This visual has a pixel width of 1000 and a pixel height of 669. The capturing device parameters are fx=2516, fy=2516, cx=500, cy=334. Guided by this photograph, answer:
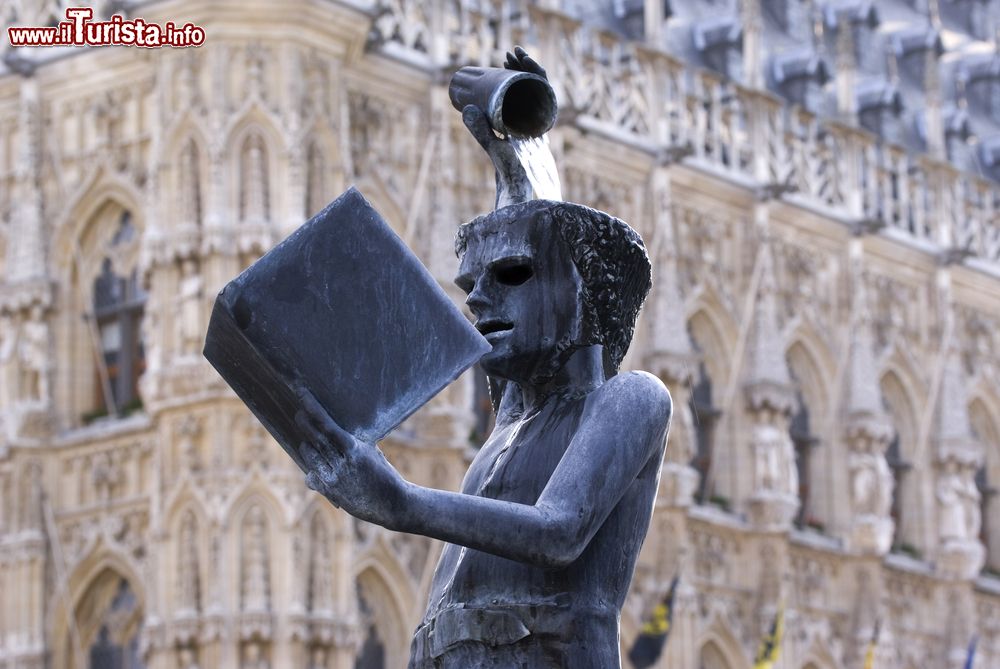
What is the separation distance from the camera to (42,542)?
23922mm

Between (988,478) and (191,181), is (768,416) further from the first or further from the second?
(191,181)

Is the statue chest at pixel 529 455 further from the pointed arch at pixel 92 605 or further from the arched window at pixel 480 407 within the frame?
the arched window at pixel 480 407

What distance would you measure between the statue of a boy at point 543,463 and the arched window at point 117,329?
19.8 m

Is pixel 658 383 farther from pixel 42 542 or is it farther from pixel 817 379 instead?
pixel 817 379

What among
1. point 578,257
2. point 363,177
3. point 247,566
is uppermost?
point 363,177

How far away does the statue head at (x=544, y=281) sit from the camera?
4.66m

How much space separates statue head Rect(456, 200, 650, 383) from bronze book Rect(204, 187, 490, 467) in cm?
43

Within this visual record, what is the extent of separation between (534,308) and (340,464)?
733 millimetres

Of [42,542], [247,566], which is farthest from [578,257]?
[42,542]

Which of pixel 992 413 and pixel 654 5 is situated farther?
pixel 992 413

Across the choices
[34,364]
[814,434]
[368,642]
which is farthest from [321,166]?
[814,434]

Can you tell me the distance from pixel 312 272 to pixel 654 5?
26094mm

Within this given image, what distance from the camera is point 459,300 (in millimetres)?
24344

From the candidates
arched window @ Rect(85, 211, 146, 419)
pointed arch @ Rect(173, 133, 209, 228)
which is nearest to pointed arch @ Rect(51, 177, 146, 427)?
arched window @ Rect(85, 211, 146, 419)
